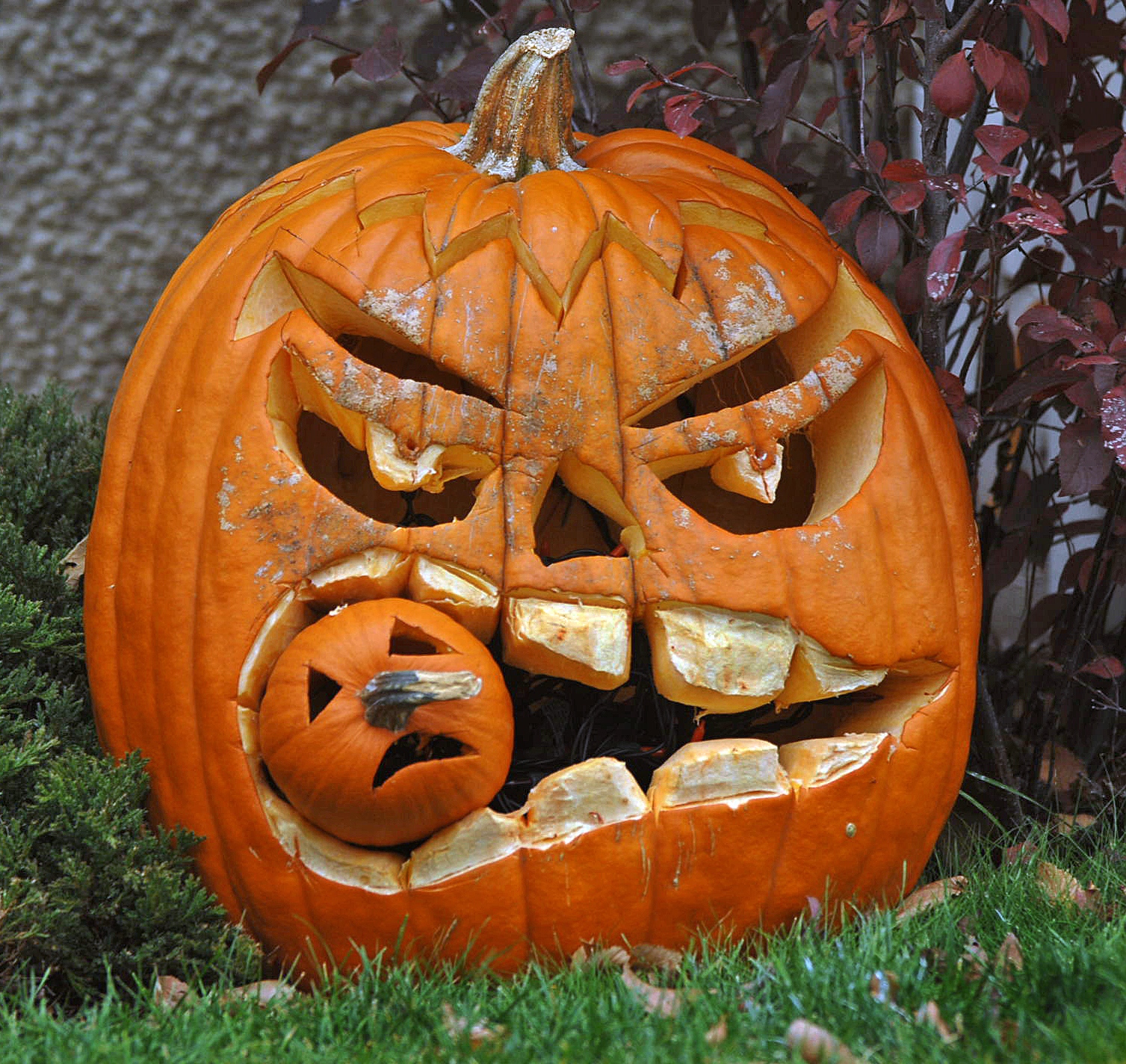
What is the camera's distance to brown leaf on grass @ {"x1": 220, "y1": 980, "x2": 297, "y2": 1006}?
1.35 metres

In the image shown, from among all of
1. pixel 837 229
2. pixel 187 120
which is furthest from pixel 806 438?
pixel 187 120

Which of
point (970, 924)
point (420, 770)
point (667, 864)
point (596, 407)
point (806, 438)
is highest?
point (596, 407)

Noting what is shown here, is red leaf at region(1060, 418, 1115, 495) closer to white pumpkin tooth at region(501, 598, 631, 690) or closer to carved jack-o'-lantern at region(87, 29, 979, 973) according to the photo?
carved jack-o'-lantern at region(87, 29, 979, 973)

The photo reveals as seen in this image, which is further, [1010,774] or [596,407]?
[1010,774]

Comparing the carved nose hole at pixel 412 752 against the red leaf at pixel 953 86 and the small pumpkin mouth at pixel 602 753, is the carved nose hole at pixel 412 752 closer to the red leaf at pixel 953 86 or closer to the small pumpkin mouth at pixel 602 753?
the small pumpkin mouth at pixel 602 753

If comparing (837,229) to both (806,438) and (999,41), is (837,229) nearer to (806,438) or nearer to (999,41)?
(806,438)

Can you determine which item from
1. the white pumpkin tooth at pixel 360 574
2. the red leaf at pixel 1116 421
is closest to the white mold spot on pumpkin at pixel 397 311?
the white pumpkin tooth at pixel 360 574

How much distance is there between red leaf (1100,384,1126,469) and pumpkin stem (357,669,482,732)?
0.92 m

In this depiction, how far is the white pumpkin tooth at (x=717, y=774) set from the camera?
4.86 feet

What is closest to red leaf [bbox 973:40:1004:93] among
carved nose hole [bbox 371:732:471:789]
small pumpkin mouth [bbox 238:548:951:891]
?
small pumpkin mouth [bbox 238:548:951:891]

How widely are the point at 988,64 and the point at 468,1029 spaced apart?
1.44m

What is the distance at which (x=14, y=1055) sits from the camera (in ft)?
3.84

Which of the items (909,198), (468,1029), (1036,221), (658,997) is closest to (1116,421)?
(1036,221)

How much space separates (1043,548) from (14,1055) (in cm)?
187
